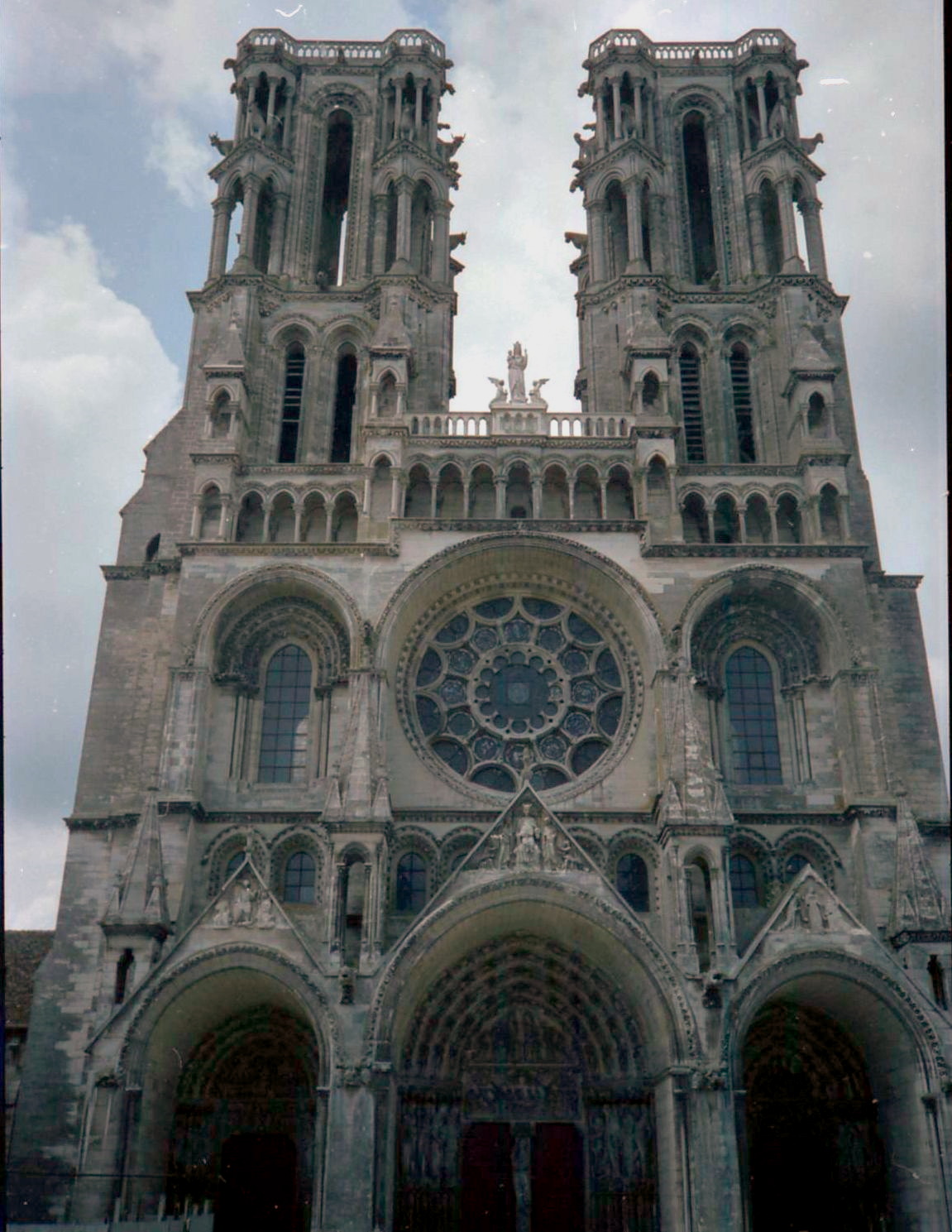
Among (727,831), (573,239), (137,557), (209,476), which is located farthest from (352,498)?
(573,239)

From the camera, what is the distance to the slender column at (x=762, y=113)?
33719mm

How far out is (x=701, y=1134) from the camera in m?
20.1

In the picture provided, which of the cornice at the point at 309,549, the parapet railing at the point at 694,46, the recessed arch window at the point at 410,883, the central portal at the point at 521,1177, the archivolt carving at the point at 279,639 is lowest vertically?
the central portal at the point at 521,1177

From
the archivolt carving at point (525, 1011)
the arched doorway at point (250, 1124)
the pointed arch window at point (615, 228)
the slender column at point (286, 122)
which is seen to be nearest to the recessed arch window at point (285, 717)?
the arched doorway at point (250, 1124)

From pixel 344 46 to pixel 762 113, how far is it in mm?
12814

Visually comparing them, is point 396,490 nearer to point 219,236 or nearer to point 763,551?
point 763,551

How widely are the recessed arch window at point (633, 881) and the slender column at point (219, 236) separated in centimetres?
1853

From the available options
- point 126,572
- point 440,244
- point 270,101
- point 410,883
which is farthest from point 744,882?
point 270,101

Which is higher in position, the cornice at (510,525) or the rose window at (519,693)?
the cornice at (510,525)

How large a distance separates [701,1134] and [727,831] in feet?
17.3

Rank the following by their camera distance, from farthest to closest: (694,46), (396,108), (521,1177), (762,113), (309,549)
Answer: (694,46) < (396,108) < (762,113) < (309,549) < (521,1177)

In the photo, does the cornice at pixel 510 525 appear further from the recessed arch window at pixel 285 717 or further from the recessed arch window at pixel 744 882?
the recessed arch window at pixel 744 882

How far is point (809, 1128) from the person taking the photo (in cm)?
2327

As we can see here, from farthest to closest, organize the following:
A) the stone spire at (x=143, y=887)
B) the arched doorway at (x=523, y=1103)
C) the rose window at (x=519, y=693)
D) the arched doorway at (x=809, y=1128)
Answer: the rose window at (x=519, y=693) < the arched doorway at (x=809, y=1128) < the arched doorway at (x=523, y=1103) < the stone spire at (x=143, y=887)
